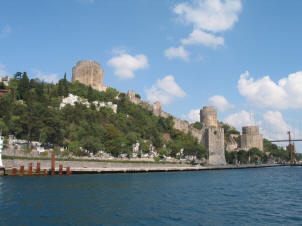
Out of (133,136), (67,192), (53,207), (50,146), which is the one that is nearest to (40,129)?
(50,146)

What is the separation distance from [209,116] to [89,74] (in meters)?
58.6

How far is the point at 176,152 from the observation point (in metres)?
75.6

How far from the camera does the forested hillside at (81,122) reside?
160ft

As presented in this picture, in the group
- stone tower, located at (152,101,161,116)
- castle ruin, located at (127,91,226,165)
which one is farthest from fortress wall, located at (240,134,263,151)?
stone tower, located at (152,101,161,116)

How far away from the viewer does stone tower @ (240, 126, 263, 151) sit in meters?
128

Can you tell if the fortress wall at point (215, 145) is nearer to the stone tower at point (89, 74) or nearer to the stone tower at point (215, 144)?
the stone tower at point (215, 144)

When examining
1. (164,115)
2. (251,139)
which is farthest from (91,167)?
(251,139)

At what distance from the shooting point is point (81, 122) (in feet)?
202

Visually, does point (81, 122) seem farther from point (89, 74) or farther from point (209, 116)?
point (209, 116)

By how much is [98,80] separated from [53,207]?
78844 millimetres

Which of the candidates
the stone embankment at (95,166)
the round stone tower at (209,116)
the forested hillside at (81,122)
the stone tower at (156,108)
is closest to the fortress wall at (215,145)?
the forested hillside at (81,122)

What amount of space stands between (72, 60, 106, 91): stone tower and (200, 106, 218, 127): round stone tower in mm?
52052

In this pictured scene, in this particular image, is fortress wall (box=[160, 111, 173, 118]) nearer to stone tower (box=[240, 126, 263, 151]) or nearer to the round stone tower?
the round stone tower

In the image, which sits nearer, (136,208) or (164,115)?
(136,208)
